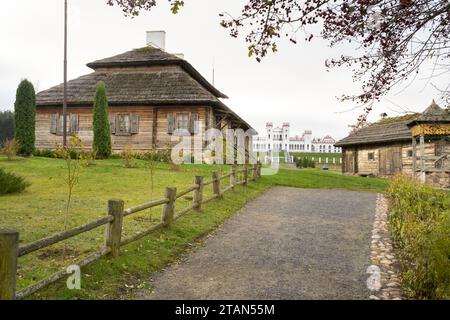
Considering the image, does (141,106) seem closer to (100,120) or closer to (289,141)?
(100,120)

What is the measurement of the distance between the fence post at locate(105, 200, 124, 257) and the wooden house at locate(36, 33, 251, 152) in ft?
58.7

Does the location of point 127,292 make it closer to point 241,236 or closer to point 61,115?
point 241,236

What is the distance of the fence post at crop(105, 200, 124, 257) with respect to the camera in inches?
235

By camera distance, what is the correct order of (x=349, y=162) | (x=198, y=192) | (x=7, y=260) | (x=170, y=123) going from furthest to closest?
(x=349, y=162)
(x=170, y=123)
(x=198, y=192)
(x=7, y=260)

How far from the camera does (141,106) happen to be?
25688 mm

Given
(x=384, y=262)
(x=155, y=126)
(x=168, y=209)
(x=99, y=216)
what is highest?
(x=155, y=126)

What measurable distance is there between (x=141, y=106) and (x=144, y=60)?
14.3 ft

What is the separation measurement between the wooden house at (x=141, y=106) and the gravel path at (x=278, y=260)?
1418cm

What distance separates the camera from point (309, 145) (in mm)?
136500

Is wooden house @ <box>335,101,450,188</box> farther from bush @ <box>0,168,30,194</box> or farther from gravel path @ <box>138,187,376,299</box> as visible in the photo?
bush @ <box>0,168,30,194</box>

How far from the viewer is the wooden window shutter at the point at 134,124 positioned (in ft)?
84.3

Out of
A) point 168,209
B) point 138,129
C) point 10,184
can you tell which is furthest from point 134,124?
point 168,209
